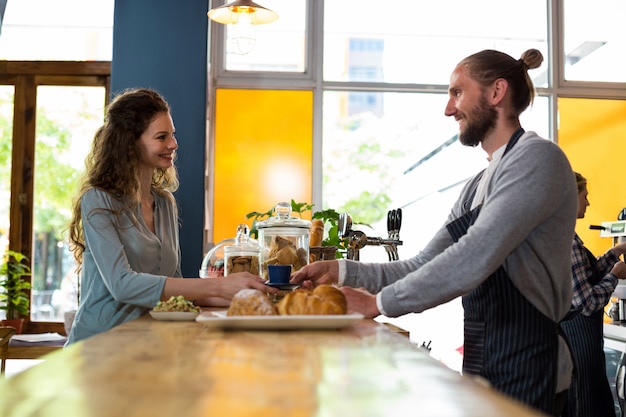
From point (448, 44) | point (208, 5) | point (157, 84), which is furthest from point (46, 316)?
point (448, 44)

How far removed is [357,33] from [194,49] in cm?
137

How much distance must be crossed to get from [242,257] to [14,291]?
11.6 ft

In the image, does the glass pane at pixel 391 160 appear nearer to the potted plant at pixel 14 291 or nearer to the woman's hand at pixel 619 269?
the woman's hand at pixel 619 269

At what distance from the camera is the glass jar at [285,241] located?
243 cm

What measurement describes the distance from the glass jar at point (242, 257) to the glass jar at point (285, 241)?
3cm

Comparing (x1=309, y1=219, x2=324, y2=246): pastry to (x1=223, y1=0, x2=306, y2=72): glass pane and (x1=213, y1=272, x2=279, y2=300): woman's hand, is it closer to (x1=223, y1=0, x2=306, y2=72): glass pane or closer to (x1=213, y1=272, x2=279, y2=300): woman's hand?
(x1=213, y1=272, x2=279, y2=300): woman's hand

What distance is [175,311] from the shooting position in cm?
180

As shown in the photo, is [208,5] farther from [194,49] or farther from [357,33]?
[357,33]

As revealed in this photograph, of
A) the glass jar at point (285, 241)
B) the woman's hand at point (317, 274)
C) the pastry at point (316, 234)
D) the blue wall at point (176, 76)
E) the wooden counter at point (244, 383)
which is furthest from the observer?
the blue wall at point (176, 76)

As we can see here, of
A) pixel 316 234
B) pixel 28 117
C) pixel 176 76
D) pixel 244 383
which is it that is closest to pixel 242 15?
pixel 176 76

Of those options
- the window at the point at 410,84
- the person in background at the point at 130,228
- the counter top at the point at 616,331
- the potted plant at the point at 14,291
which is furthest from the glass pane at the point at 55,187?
the counter top at the point at 616,331

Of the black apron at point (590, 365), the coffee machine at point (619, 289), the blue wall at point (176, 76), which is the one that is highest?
the blue wall at point (176, 76)

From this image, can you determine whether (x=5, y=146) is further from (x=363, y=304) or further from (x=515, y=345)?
(x=515, y=345)

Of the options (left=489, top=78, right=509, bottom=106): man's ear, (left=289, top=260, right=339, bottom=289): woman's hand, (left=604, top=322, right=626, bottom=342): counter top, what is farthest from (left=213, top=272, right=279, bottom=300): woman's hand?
(left=604, top=322, right=626, bottom=342): counter top
